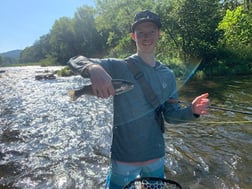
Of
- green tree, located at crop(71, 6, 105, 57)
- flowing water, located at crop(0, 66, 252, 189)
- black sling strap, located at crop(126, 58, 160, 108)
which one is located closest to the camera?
black sling strap, located at crop(126, 58, 160, 108)

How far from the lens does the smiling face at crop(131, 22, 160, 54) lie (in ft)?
10.6

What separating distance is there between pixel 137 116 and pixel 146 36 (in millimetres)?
855

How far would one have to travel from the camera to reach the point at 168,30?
116ft

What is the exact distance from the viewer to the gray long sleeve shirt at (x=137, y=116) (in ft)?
10.5

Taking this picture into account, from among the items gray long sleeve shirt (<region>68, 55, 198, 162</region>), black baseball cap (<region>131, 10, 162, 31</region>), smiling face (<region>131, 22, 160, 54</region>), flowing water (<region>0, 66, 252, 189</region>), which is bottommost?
flowing water (<region>0, 66, 252, 189</region>)

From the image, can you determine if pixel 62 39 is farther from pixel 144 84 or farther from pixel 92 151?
pixel 144 84

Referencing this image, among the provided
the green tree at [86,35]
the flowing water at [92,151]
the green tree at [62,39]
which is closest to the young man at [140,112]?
the flowing water at [92,151]

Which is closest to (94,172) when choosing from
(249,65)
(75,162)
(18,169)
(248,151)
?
(75,162)

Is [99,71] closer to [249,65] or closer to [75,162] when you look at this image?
[75,162]

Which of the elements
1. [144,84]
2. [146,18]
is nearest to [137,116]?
Result: [144,84]

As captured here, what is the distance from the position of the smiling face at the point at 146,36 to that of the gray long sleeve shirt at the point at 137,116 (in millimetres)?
138

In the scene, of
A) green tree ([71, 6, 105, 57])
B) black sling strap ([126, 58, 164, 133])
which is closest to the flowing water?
black sling strap ([126, 58, 164, 133])

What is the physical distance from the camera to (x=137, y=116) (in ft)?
10.5

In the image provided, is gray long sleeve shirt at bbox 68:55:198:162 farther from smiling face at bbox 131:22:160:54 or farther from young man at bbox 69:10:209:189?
smiling face at bbox 131:22:160:54
